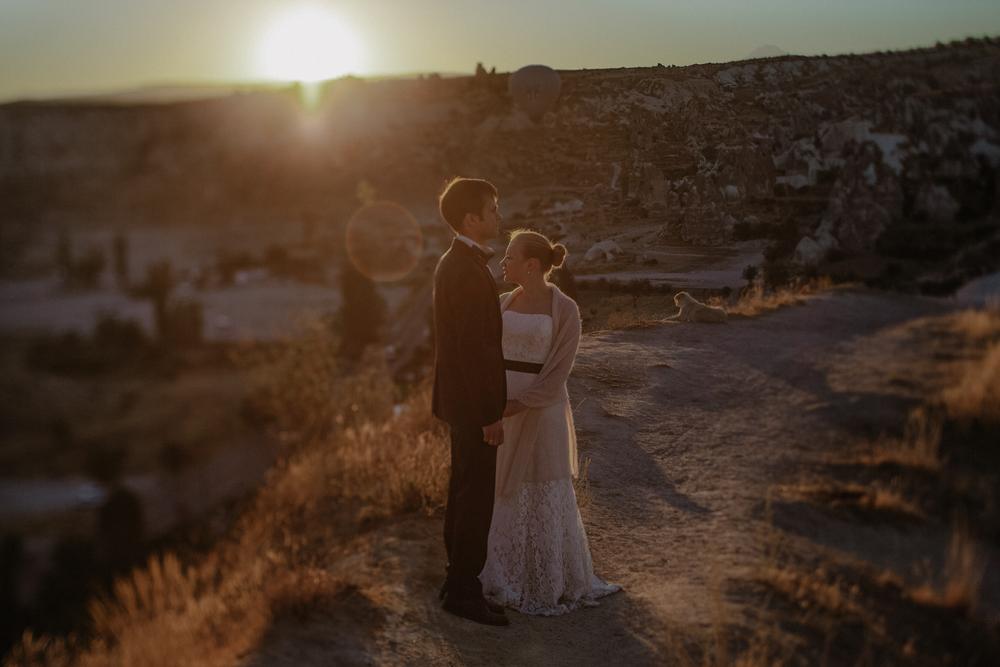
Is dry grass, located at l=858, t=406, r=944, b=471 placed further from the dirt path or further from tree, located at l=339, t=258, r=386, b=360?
tree, located at l=339, t=258, r=386, b=360

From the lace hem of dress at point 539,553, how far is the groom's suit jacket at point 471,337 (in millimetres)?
629

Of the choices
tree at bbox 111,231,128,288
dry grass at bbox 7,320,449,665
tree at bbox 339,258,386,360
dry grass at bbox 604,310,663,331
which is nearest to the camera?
dry grass at bbox 7,320,449,665

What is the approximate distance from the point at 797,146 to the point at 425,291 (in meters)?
11.2

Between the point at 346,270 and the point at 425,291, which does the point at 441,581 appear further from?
the point at 346,270

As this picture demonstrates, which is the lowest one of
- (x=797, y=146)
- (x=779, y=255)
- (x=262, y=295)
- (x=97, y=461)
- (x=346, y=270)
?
(x=97, y=461)

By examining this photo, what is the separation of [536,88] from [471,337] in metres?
4.60

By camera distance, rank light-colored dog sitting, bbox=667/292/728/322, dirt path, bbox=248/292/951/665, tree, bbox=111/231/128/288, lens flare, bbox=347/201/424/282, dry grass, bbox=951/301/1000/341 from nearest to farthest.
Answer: dirt path, bbox=248/292/951/665
light-colored dog sitting, bbox=667/292/728/322
dry grass, bbox=951/301/1000/341
lens flare, bbox=347/201/424/282
tree, bbox=111/231/128/288

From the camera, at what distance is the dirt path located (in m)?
4.09

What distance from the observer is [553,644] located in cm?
392

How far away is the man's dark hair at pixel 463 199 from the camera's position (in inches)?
149

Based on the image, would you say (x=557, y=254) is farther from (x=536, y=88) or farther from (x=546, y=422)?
(x=536, y=88)

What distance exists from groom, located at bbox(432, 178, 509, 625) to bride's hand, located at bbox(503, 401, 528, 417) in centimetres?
16

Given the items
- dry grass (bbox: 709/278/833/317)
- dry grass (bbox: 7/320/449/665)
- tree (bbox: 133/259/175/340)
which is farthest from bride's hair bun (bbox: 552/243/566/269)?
tree (bbox: 133/259/175/340)

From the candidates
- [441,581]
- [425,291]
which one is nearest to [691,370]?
[441,581]
